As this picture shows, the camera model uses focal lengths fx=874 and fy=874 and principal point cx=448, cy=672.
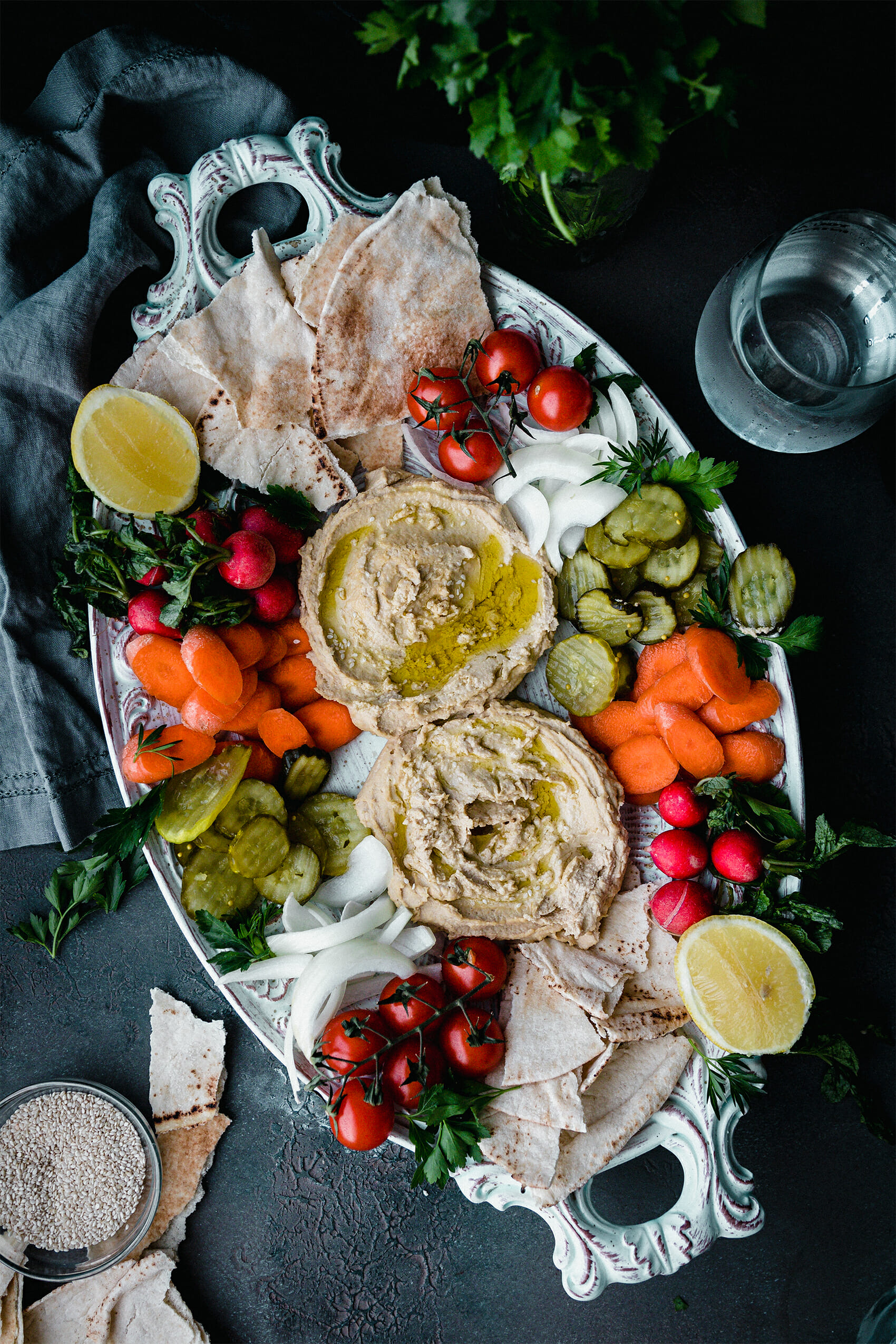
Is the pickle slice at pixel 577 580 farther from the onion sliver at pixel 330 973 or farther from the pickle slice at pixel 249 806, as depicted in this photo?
the onion sliver at pixel 330 973

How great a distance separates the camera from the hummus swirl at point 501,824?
2818mm

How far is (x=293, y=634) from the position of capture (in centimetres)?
287

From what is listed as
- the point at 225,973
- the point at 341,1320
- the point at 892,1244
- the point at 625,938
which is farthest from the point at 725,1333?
the point at 225,973

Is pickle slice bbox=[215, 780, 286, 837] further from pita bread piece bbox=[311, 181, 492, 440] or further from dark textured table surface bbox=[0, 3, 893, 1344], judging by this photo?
pita bread piece bbox=[311, 181, 492, 440]

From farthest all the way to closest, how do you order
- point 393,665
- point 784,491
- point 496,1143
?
point 784,491, point 393,665, point 496,1143

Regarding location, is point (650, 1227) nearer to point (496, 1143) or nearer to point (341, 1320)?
point (496, 1143)

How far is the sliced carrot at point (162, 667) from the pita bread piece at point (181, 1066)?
1144mm

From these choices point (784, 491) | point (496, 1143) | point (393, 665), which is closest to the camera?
point (496, 1143)

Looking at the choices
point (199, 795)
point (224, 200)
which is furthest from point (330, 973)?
point (224, 200)

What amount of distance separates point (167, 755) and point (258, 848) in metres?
0.41

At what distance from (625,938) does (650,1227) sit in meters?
0.91

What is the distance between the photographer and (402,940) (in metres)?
2.82

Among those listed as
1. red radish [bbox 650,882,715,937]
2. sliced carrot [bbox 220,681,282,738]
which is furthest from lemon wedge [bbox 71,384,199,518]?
red radish [bbox 650,882,715,937]

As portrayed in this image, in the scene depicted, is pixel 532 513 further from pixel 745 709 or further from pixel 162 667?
pixel 162 667
